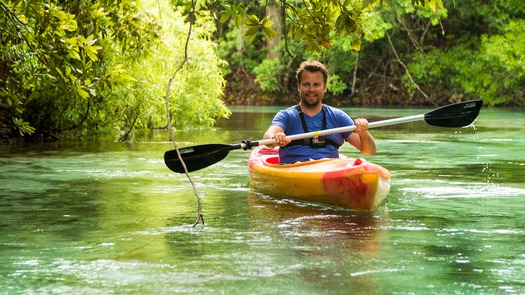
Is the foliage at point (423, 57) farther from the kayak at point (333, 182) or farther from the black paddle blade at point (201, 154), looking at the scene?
the kayak at point (333, 182)

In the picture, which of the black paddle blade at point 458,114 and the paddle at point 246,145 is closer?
the paddle at point 246,145

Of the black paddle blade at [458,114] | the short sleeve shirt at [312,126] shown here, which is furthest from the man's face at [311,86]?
the black paddle blade at [458,114]

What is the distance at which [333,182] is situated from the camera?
693 cm

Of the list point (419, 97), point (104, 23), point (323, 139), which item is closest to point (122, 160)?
point (104, 23)

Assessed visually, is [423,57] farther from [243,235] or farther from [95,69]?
[243,235]

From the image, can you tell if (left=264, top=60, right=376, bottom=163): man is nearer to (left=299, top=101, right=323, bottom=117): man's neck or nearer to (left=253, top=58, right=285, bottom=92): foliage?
(left=299, top=101, right=323, bottom=117): man's neck

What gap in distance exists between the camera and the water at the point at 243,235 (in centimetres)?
456

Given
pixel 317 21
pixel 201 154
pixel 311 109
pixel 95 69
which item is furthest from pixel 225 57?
pixel 317 21

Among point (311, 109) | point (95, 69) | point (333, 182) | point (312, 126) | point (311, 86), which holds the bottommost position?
point (333, 182)

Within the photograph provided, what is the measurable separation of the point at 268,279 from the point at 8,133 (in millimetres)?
9889

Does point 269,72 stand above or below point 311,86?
above

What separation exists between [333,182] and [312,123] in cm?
88

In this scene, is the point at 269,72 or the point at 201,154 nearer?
the point at 201,154

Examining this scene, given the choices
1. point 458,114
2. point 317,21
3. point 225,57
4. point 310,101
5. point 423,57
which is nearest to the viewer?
point 317,21
